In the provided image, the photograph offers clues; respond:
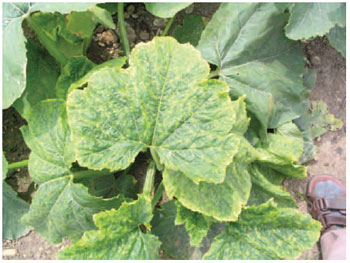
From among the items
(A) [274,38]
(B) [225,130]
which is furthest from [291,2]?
(B) [225,130]

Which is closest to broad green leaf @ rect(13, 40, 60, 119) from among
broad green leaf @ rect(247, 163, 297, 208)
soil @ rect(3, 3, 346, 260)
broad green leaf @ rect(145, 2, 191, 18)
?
soil @ rect(3, 3, 346, 260)

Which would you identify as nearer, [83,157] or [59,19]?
[83,157]

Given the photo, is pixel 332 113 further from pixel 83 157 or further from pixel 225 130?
pixel 83 157

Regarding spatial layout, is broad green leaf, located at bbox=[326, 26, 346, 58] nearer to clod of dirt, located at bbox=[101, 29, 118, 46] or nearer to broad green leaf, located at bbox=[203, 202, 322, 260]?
broad green leaf, located at bbox=[203, 202, 322, 260]

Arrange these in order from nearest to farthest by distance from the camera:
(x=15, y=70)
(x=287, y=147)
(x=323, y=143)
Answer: (x=15, y=70) → (x=287, y=147) → (x=323, y=143)

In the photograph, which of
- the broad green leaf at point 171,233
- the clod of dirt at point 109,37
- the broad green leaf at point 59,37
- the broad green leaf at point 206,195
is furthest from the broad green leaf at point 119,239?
the clod of dirt at point 109,37

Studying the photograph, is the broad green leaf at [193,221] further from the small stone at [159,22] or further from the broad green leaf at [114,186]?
the small stone at [159,22]
